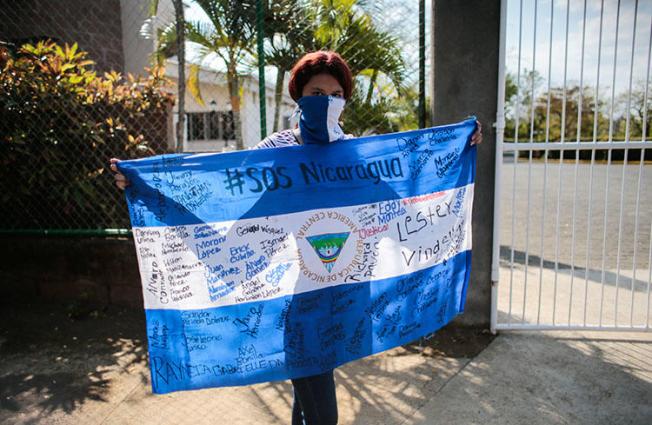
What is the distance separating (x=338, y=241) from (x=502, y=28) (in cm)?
227

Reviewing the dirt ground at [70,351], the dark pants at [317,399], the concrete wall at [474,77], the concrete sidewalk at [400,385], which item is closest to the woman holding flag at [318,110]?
the dark pants at [317,399]

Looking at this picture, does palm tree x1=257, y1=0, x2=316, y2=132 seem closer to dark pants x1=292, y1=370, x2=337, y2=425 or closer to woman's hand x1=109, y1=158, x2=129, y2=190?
woman's hand x1=109, y1=158, x2=129, y2=190

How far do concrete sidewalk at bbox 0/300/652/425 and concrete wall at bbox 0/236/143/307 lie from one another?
47cm

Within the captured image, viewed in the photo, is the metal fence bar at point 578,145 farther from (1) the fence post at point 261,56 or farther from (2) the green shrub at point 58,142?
(2) the green shrub at point 58,142

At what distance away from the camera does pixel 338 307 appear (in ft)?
→ 7.26

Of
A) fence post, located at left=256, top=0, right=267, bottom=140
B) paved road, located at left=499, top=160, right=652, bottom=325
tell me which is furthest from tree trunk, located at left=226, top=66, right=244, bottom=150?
paved road, located at left=499, top=160, right=652, bottom=325

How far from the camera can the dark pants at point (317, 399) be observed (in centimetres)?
199

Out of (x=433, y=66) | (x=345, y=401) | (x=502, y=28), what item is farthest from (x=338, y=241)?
(x=502, y=28)

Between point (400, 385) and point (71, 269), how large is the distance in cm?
315

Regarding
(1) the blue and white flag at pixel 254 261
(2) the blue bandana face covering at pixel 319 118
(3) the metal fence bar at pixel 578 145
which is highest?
(2) the blue bandana face covering at pixel 319 118

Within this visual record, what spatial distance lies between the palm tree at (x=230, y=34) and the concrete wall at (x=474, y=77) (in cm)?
228

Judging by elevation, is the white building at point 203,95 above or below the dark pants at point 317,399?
above

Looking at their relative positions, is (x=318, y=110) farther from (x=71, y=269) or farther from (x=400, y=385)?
(x=71, y=269)

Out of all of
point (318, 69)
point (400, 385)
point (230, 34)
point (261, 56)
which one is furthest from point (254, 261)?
point (230, 34)
